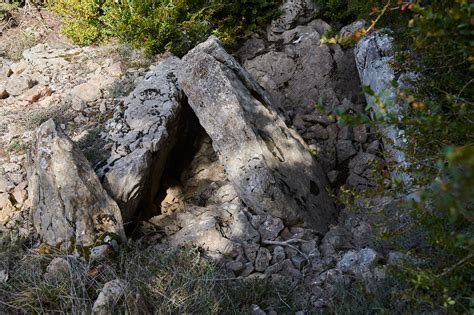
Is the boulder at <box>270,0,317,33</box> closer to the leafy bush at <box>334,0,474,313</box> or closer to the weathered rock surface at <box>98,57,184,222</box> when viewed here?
the weathered rock surface at <box>98,57,184,222</box>

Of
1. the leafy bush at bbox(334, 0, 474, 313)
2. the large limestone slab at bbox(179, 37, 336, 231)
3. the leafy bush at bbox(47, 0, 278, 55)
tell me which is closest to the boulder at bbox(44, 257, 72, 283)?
the large limestone slab at bbox(179, 37, 336, 231)

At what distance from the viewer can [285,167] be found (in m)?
Answer: 4.78

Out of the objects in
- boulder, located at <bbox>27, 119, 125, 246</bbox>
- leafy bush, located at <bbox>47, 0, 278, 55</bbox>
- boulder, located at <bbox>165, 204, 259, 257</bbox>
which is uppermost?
leafy bush, located at <bbox>47, 0, 278, 55</bbox>

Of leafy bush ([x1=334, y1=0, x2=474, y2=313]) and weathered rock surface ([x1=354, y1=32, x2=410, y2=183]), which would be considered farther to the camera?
weathered rock surface ([x1=354, y1=32, x2=410, y2=183])

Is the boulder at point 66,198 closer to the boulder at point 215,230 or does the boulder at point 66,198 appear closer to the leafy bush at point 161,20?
the boulder at point 215,230

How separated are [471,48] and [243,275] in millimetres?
2544

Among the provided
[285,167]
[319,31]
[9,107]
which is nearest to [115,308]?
[285,167]

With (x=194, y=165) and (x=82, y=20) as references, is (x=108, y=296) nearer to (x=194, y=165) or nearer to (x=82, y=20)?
(x=194, y=165)

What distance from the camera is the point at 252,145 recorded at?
15.2ft

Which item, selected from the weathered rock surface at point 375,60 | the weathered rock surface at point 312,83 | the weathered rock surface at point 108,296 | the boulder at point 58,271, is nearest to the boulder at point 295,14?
the weathered rock surface at point 312,83

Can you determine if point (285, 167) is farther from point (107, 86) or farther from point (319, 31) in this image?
point (319, 31)

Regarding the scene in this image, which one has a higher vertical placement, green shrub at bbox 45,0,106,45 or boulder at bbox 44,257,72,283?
green shrub at bbox 45,0,106,45

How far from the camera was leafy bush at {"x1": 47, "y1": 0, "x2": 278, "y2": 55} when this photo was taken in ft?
21.4

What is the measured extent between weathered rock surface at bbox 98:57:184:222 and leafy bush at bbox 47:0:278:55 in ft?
3.69
